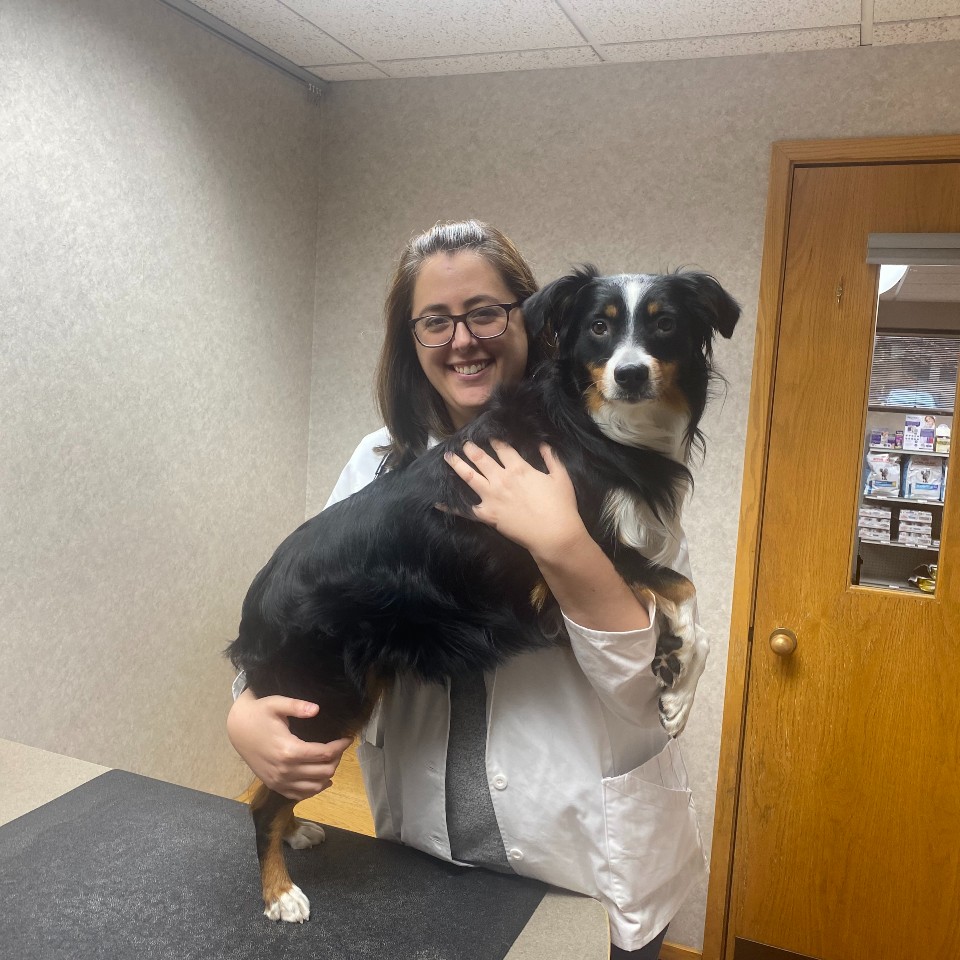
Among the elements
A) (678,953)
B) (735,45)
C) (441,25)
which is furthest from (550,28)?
(678,953)

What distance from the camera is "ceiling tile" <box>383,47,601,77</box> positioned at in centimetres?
242

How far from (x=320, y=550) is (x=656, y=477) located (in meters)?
0.46

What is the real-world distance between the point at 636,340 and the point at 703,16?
5.04 ft

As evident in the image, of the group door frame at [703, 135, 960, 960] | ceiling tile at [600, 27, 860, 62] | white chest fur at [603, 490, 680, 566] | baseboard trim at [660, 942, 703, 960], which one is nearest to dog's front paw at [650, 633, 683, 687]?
white chest fur at [603, 490, 680, 566]

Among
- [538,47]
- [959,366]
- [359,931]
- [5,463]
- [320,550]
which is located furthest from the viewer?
[538,47]

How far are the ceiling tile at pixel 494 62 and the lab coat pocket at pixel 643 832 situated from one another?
1991mm

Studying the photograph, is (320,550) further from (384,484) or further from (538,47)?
(538,47)

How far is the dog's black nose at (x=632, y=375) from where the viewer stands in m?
1.00

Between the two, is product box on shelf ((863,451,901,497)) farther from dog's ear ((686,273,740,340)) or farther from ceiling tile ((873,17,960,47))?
dog's ear ((686,273,740,340))

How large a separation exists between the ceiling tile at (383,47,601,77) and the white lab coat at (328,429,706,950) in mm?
1783

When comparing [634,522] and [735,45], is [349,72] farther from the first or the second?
[634,522]

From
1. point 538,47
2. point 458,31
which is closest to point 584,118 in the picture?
point 538,47

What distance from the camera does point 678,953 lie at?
8.59 ft

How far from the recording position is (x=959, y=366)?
223 centimetres
